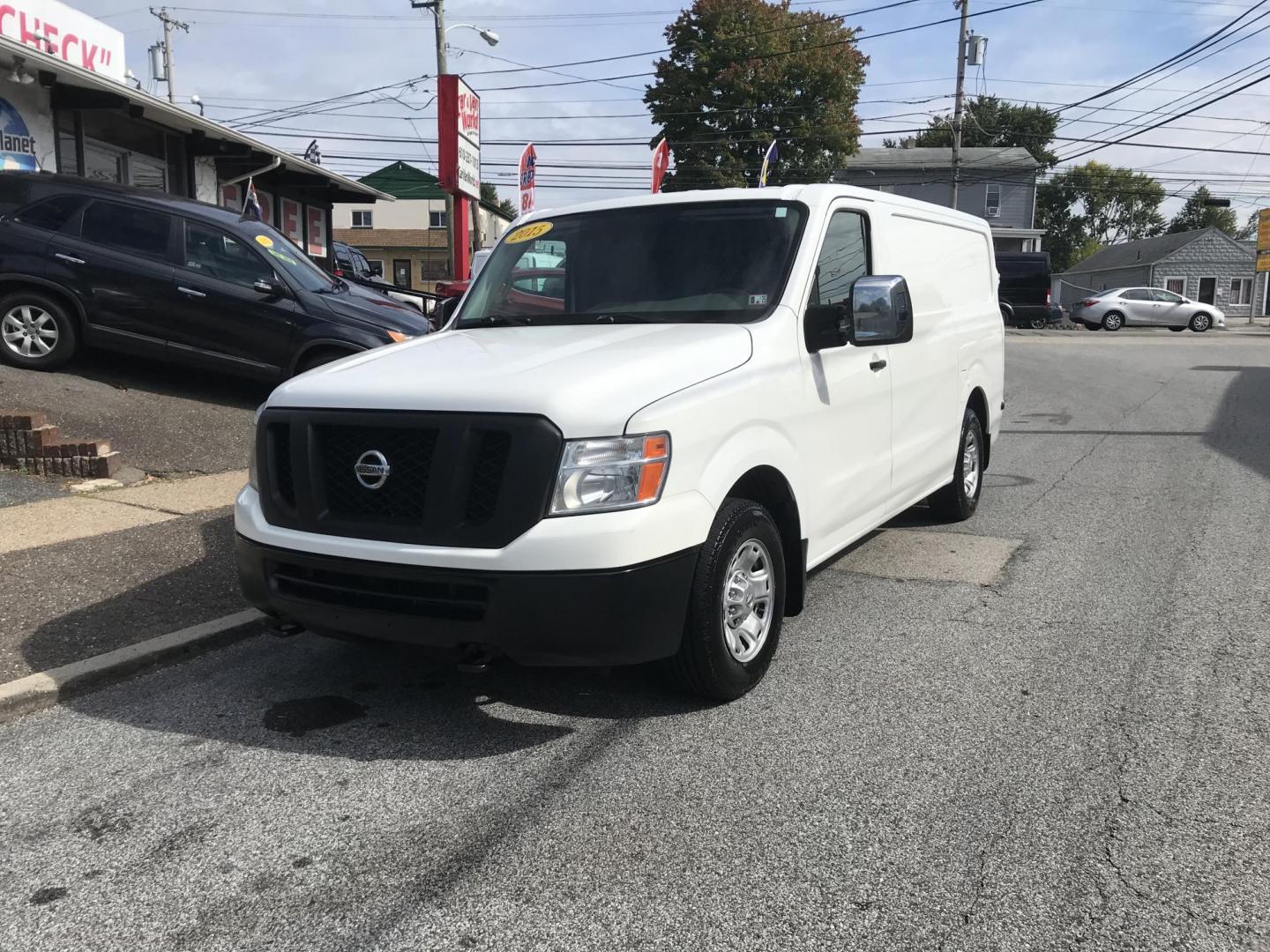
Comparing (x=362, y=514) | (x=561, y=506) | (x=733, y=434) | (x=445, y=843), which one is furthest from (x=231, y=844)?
(x=733, y=434)

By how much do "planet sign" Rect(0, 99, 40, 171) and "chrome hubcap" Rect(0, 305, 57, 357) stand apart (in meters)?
3.60

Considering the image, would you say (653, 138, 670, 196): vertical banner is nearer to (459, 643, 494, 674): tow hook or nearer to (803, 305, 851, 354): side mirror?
(803, 305, 851, 354): side mirror

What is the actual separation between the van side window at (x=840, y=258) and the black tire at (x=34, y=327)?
306 inches

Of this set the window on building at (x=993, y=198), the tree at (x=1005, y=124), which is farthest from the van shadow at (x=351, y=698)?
the tree at (x=1005, y=124)

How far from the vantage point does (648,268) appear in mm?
4734

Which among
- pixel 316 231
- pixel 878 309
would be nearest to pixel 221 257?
pixel 878 309

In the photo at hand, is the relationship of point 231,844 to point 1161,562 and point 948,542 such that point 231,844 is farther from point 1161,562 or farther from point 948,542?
point 1161,562

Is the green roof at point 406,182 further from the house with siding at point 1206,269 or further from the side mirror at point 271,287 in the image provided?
the side mirror at point 271,287

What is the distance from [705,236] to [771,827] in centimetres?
270

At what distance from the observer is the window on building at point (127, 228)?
31.8ft

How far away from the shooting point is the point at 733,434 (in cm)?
383

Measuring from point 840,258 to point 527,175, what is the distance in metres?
10.5

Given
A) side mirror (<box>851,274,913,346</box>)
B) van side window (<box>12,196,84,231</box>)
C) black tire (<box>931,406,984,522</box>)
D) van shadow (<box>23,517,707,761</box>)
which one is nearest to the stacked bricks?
van side window (<box>12,196,84,231</box>)

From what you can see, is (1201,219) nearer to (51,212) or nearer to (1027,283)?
(1027,283)
